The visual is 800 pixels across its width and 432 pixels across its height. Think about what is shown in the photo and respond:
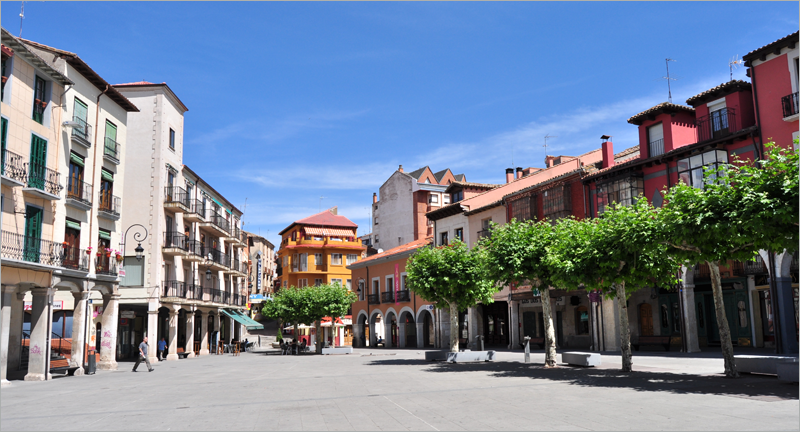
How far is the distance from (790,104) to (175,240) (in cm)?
3270

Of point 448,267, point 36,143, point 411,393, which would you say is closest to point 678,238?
point 411,393

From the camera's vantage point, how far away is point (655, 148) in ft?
102

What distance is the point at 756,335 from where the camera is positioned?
27859mm

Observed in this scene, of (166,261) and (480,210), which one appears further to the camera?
(480,210)

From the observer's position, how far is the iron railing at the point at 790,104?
77.9 feet

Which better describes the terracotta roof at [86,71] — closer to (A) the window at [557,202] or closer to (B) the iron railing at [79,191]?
(B) the iron railing at [79,191]

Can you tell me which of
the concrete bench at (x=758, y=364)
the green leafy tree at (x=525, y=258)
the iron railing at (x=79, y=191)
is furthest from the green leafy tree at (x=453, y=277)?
the iron railing at (x=79, y=191)

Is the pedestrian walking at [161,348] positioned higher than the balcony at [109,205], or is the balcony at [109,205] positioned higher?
the balcony at [109,205]

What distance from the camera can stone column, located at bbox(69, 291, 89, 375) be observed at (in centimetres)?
2520

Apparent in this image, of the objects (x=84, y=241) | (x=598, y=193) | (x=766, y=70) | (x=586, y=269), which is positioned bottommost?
(x=586, y=269)

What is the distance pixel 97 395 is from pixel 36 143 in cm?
1054

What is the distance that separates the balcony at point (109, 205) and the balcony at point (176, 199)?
836 cm

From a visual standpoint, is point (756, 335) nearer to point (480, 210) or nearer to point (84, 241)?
point (480, 210)

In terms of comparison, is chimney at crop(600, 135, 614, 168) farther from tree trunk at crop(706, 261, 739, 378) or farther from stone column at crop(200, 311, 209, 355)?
stone column at crop(200, 311, 209, 355)
